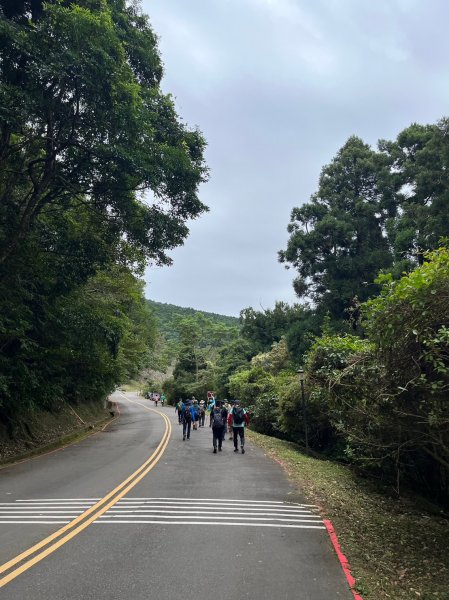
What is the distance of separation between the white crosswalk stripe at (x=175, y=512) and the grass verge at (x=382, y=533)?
0.66 m

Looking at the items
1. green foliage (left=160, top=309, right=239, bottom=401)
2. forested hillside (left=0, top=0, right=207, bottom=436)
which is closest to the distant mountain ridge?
green foliage (left=160, top=309, right=239, bottom=401)

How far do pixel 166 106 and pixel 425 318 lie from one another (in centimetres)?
1227

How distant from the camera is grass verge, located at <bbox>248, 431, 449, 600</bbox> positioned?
502cm

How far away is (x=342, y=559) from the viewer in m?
5.43

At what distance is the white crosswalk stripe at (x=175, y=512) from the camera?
22.2 ft

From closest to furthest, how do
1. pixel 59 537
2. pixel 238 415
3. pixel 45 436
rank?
pixel 59 537, pixel 238 415, pixel 45 436

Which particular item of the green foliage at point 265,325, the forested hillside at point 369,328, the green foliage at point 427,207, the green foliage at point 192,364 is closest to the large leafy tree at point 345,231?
the forested hillside at point 369,328

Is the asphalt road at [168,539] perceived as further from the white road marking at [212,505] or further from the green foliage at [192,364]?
the green foliage at [192,364]

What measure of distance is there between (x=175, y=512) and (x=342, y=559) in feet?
9.60

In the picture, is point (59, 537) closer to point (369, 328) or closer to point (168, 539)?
point (168, 539)

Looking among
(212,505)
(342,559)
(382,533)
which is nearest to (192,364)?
(212,505)

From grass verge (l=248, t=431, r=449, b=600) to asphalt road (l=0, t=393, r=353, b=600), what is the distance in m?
0.37

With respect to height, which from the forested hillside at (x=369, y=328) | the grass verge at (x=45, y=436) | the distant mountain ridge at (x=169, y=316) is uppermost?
the distant mountain ridge at (x=169, y=316)

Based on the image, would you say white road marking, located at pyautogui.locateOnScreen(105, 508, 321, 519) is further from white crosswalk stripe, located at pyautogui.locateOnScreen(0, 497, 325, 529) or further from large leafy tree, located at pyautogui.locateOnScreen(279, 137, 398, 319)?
large leafy tree, located at pyautogui.locateOnScreen(279, 137, 398, 319)
